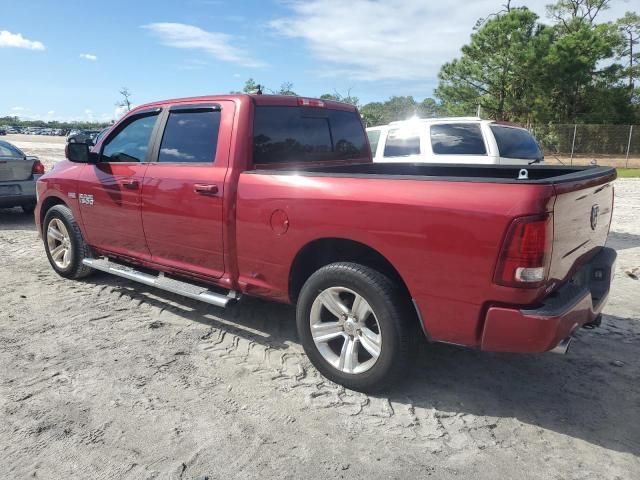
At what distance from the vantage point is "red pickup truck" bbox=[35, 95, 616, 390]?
8.84 ft

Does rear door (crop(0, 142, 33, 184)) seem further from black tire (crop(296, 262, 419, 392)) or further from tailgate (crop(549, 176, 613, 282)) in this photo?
tailgate (crop(549, 176, 613, 282))

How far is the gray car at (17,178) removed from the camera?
8.86 meters

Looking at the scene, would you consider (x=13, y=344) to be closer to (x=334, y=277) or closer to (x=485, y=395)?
(x=334, y=277)

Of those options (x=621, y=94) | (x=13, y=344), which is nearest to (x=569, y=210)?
(x=13, y=344)

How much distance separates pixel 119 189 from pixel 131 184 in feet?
0.78

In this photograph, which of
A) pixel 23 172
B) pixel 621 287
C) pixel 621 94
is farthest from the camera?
pixel 621 94

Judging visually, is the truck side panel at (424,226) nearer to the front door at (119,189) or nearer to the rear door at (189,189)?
the rear door at (189,189)

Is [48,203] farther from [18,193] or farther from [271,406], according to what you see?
[271,406]

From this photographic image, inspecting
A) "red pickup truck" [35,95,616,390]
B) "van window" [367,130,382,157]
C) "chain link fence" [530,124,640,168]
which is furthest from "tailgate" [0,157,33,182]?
"chain link fence" [530,124,640,168]

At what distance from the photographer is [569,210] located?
2803 mm

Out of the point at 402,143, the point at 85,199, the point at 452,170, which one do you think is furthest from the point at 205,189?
the point at 402,143

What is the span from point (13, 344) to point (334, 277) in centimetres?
267

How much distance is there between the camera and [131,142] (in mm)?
4820

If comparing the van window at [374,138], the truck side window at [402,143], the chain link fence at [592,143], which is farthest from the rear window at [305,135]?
the chain link fence at [592,143]
